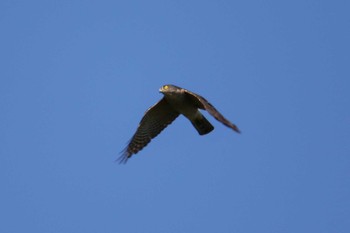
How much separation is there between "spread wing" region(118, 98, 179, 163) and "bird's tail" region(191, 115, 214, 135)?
0.65 meters

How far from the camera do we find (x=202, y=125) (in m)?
16.2

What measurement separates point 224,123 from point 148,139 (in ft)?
13.5

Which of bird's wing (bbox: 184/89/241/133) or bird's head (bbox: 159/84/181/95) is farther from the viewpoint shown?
bird's head (bbox: 159/84/181/95)

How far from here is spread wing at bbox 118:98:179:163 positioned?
1650 centimetres

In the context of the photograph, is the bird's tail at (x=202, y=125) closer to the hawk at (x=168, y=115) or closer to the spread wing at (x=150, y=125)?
the hawk at (x=168, y=115)

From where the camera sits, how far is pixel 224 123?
13117 mm

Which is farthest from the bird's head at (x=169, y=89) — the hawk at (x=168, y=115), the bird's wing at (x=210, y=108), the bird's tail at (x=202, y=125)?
the bird's tail at (x=202, y=125)

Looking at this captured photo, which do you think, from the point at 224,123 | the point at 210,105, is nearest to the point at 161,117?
the point at 210,105

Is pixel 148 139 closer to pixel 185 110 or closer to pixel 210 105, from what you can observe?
pixel 185 110

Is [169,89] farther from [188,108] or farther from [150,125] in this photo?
[150,125]

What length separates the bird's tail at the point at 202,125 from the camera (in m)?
16.2

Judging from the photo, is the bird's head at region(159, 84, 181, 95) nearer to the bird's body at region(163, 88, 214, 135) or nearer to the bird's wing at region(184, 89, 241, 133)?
the bird's body at region(163, 88, 214, 135)

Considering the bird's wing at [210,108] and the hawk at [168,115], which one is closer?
the bird's wing at [210,108]

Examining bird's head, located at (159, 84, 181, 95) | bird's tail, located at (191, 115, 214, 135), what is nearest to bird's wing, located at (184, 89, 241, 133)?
bird's head, located at (159, 84, 181, 95)
